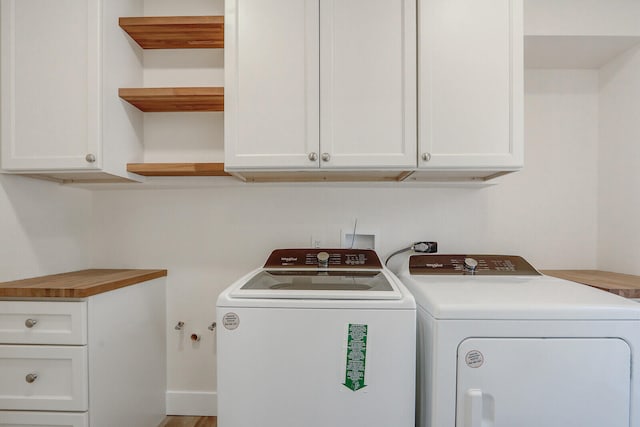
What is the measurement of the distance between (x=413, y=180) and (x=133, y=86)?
5.12 ft

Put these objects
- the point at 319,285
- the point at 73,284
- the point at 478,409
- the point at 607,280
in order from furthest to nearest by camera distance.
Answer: the point at 607,280 < the point at 73,284 < the point at 319,285 < the point at 478,409

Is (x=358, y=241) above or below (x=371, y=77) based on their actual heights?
below

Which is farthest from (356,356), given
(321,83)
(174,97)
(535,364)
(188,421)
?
(174,97)

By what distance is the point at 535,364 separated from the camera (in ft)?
3.41

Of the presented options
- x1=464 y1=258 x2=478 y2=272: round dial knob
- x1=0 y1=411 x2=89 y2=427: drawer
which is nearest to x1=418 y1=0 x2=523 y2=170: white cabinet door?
x1=464 y1=258 x2=478 y2=272: round dial knob

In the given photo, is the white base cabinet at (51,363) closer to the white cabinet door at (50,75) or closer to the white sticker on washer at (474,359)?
the white cabinet door at (50,75)

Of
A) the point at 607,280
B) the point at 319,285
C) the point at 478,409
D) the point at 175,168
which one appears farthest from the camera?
the point at 175,168

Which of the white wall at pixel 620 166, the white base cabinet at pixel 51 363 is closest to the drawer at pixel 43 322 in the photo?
the white base cabinet at pixel 51 363

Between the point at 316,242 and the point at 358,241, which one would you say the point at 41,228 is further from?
the point at 358,241

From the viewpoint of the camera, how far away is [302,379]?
3.59 ft

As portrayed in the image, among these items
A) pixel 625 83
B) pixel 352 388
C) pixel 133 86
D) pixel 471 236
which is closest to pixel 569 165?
pixel 625 83

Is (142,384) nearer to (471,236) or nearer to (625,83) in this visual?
(471,236)

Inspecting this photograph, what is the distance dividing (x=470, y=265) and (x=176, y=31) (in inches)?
72.2

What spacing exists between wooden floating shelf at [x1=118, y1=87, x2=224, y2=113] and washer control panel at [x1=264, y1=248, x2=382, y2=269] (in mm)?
828
